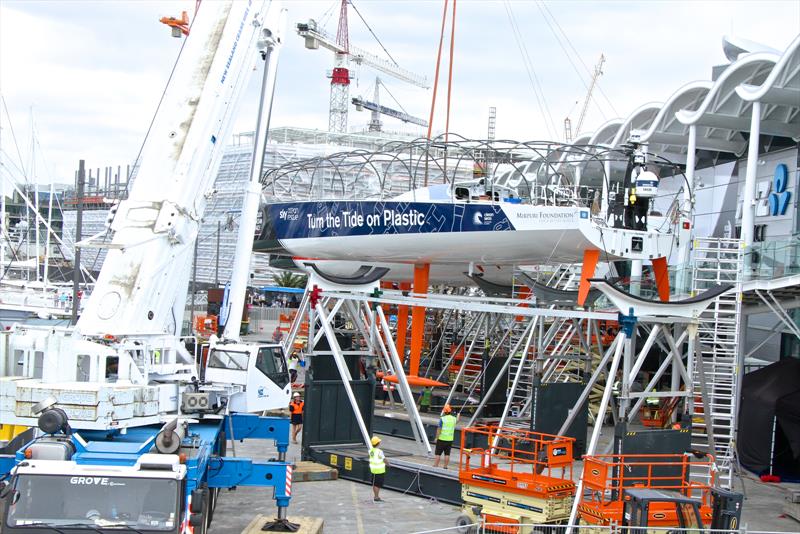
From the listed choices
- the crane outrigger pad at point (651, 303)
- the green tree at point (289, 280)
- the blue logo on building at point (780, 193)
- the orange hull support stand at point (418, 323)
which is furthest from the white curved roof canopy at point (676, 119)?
the green tree at point (289, 280)

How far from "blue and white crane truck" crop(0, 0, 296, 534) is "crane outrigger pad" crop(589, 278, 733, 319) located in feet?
19.0

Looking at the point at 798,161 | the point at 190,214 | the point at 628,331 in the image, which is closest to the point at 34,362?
the point at 190,214

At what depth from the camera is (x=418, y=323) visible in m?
24.3

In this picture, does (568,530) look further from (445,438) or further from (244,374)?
(244,374)

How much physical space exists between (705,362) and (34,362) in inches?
530

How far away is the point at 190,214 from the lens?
1546cm

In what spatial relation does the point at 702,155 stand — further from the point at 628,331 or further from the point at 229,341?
the point at 229,341

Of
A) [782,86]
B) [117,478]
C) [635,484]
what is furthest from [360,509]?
[782,86]

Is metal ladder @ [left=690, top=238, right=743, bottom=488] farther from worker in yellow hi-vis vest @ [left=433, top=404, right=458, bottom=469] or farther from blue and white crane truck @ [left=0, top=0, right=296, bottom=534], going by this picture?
blue and white crane truck @ [left=0, top=0, right=296, bottom=534]

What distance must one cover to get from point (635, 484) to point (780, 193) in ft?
53.5

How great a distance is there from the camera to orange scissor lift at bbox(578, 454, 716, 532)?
1344 centimetres

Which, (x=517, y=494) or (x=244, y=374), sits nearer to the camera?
(x=517, y=494)

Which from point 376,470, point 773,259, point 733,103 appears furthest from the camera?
point 733,103

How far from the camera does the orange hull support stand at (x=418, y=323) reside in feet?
78.9
